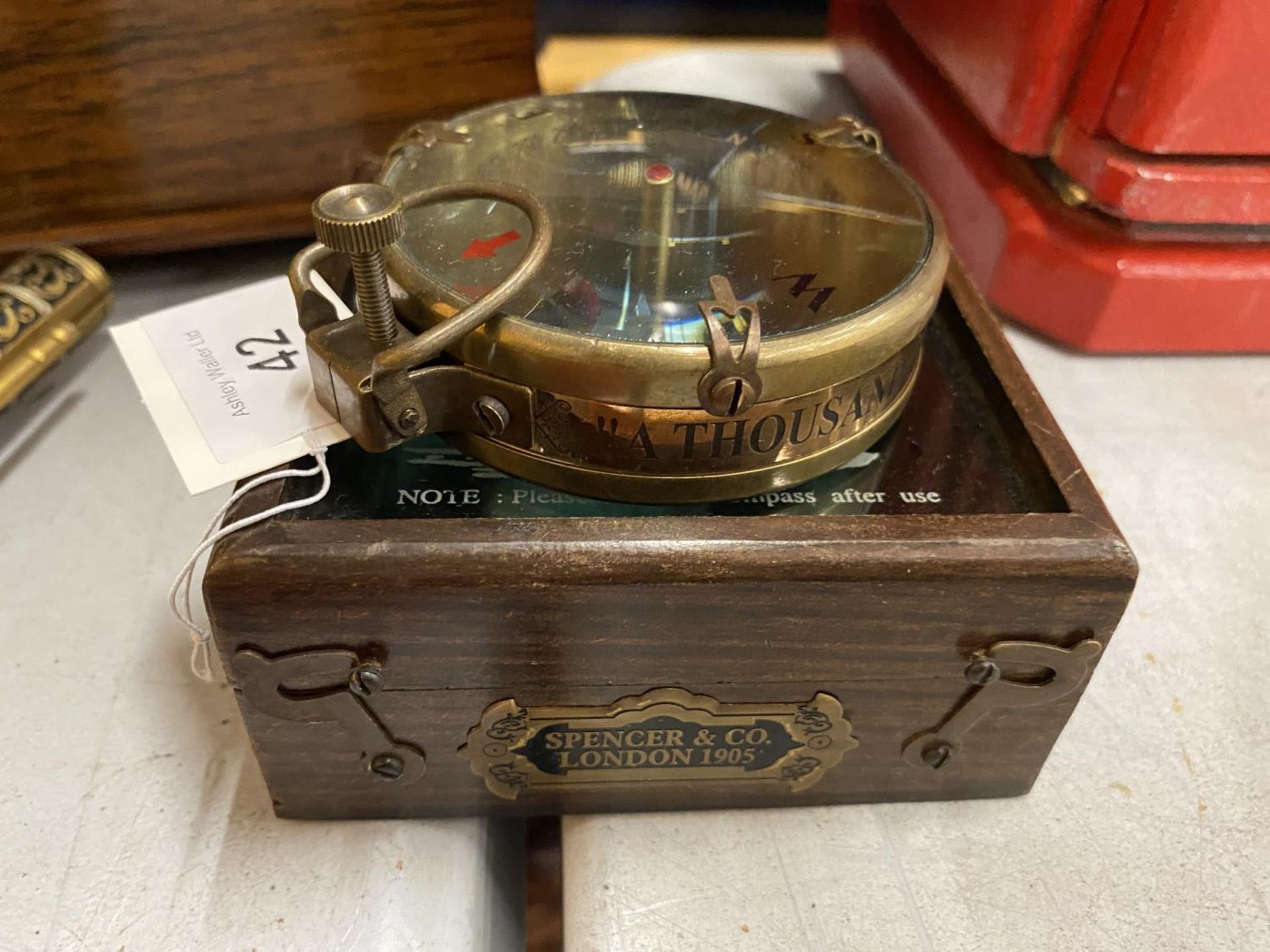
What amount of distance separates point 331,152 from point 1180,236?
685mm

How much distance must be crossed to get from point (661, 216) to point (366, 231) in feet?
0.62

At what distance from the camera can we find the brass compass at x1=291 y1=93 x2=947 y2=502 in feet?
1.51

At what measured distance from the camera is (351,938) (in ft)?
1.68

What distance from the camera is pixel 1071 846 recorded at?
0.57m

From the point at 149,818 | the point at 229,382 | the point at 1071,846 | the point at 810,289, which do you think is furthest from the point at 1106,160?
the point at 149,818

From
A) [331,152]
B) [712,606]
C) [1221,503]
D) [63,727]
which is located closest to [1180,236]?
[1221,503]

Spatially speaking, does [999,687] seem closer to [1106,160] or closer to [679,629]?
[679,629]

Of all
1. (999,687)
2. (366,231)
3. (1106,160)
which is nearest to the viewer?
(366,231)

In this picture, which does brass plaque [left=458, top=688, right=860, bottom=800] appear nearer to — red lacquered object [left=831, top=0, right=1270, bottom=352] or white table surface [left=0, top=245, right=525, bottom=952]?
white table surface [left=0, top=245, right=525, bottom=952]

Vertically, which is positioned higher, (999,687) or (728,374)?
(728,374)

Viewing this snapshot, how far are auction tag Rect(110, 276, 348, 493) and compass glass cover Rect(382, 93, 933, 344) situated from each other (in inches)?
4.1

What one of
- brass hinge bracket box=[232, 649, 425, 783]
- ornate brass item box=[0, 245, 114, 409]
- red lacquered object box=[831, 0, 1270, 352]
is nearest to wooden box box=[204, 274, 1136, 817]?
brass hinge bracket box=[232, 649, 425, 783]

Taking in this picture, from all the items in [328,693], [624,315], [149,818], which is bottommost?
[149,818]

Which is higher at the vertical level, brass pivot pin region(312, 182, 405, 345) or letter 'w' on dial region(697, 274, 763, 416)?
brass pivot pin region(312, 182, 405, 345)
